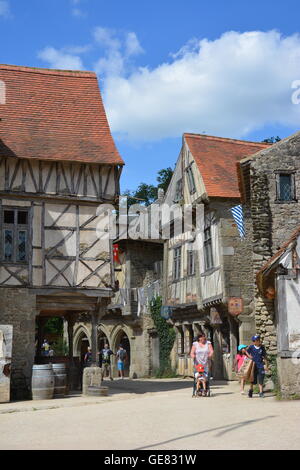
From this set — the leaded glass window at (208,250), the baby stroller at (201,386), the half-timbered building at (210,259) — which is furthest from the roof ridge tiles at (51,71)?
the baby stroller at (201,386)

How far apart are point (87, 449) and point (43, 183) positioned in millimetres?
10677

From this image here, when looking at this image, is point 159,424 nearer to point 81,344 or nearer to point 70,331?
point 70,331

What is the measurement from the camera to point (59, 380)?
51.2 ft

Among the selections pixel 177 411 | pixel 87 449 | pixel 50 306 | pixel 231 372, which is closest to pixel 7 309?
pixel 50 306

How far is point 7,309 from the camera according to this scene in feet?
51.5

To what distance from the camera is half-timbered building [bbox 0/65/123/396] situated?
52.2ft

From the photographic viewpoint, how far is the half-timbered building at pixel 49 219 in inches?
626

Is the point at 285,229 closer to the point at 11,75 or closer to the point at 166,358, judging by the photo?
the point at 11,75

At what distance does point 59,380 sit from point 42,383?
63 centimetres

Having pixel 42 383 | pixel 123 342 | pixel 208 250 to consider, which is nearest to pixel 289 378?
pixel 42 383

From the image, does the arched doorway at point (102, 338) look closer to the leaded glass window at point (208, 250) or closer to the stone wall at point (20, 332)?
the leaded glass window at point (208, 250)

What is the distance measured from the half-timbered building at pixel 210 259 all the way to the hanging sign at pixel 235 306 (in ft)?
0.15

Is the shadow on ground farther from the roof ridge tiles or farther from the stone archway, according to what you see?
the stone archway
